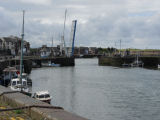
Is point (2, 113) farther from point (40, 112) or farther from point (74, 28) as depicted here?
point (74, 28)

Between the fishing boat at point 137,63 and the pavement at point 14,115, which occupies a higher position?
the pavement at point 14,115

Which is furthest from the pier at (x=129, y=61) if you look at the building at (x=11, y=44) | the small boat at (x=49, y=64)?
the building at (x=11, y=44)

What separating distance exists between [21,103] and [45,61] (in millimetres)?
123410

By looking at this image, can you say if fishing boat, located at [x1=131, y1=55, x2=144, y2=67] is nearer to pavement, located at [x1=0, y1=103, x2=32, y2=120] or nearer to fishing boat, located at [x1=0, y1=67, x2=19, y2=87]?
fishing boat, located at [x1=0, y1=67, x2=19, y2=87]

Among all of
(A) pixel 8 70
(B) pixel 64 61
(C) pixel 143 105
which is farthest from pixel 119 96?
(B) pixel 64 61

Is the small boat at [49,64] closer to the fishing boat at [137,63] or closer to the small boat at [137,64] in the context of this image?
the small boat at [137,64]

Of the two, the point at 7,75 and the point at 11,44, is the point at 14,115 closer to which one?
the point at 7,75

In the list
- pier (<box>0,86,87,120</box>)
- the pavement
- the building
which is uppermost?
the building

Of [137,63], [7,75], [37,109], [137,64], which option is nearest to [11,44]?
[137,63]

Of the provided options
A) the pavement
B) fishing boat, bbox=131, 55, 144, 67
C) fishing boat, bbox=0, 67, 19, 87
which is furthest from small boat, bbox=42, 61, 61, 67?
the pavement

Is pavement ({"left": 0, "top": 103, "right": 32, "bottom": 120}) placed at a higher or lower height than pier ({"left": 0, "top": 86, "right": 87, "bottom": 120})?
lower

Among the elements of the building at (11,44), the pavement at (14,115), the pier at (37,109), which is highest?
the building at (11,44)

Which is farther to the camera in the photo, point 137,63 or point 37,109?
point 137,63

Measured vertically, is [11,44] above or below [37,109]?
above
